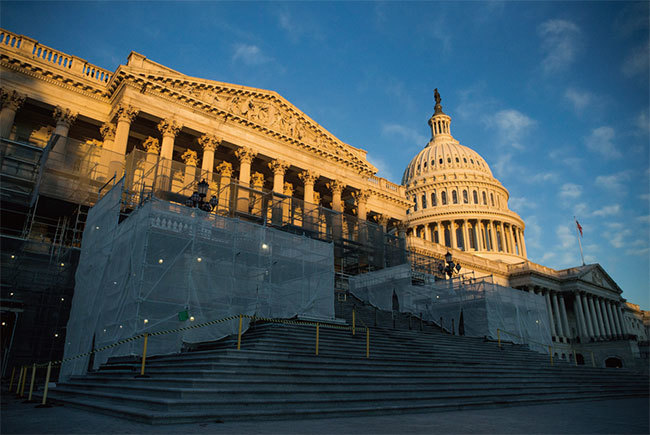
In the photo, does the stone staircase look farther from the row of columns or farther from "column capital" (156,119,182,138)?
the row of columns

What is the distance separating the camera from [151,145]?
29.7 meters

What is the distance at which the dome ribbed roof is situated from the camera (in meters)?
101

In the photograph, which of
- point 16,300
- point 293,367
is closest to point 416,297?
point 293,367

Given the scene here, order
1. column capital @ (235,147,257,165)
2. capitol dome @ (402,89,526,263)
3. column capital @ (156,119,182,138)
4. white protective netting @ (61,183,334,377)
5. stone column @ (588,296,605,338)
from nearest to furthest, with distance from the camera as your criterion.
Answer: white protective netting @ (61,183,334,377), column capital @ (156,119,182,138), column capital @ (235,147,257,165), stone column @ (588,296,605,338), capitol dome @ (402,89,526,263)

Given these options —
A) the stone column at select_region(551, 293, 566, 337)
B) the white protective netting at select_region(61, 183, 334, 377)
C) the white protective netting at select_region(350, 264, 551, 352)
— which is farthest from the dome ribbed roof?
the white protective netting at select_region(61, 183, 334, 377)

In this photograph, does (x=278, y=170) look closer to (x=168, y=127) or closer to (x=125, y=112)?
(x=168, y=127)

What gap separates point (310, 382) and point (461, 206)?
83.5m

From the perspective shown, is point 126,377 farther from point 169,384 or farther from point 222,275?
point 222,275

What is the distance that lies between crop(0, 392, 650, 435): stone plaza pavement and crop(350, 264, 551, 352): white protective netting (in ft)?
63.3

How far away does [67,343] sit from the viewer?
18641mm

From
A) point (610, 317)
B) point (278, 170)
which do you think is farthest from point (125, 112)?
point (610, 317)

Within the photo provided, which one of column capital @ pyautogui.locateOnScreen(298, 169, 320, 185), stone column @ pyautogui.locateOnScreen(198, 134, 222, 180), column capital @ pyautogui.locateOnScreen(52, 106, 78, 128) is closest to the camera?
column capital @ pyautogui.locateOnScreen(52, 106, 78, 128)

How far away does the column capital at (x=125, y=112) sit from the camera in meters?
26.1

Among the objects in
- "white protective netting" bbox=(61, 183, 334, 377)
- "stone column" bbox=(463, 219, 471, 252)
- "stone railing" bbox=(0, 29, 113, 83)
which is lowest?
"white protective netting" bbox=(61, 183, 334, 377)
